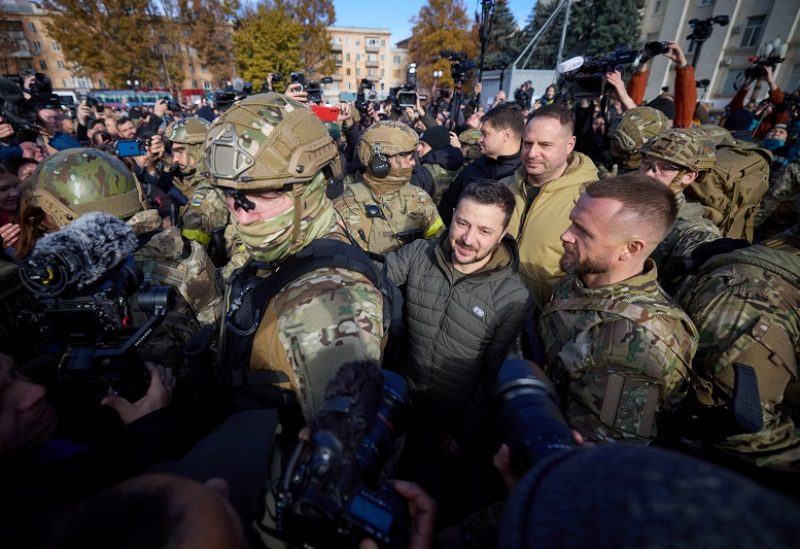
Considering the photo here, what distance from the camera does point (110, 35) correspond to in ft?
123

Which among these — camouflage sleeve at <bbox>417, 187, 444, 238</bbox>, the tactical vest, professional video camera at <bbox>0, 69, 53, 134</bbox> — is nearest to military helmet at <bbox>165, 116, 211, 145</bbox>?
the tactical vest

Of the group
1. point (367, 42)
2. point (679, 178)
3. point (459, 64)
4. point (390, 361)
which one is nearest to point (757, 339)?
point (390, 361)

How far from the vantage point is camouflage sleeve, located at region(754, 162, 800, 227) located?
16.1ft

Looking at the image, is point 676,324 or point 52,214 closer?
point 676,324

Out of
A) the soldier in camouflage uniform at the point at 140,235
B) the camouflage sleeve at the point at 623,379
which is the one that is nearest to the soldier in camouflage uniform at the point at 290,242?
the soldier in camouflage uniform at the point at 140,235

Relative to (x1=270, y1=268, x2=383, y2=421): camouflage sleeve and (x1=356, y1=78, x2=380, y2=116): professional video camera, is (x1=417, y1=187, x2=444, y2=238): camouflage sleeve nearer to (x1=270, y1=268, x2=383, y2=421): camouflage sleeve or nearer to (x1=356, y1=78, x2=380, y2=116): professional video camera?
(x1=270, y1=268, x2=383, y2=421): camouflage sleeve

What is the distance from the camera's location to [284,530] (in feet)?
3.45

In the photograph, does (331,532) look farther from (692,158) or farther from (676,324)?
(692,158)

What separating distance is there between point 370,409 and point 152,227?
332 centimetres

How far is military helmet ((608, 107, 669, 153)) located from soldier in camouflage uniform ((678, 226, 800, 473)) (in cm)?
303

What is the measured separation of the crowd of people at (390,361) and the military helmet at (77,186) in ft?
0.06

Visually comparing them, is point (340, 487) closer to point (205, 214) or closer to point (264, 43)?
point (205, 214)

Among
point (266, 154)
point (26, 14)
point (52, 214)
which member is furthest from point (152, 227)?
point (26, 14)

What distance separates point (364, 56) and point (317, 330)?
281 ft
